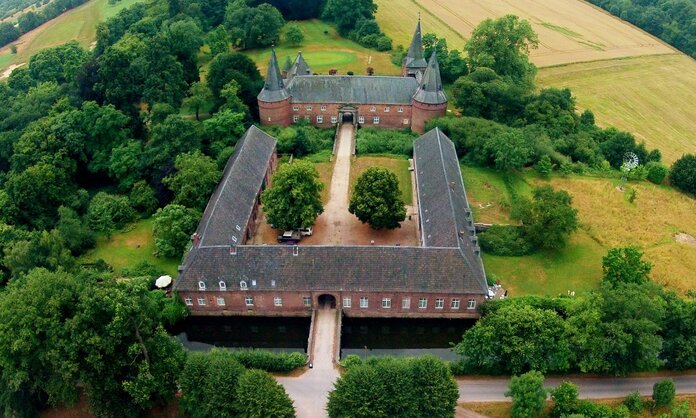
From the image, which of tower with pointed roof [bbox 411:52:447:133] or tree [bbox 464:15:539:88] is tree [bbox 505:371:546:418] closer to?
tower with pointed roof [bbox 411:52:447:133]

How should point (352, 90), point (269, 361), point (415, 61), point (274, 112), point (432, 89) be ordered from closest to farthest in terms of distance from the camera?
point (269, 361) < point (432, 89) < point (274, 112) < point (352, 90) < point (415, 61)

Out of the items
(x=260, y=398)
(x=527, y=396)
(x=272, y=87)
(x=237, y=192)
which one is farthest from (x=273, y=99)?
(x=527, y=396)

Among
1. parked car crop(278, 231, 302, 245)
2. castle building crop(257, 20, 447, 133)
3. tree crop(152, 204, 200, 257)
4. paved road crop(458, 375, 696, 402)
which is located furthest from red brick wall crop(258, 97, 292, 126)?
paved road crop(458, 375, 696, 402)

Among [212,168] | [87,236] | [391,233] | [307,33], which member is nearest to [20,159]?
[87,236]

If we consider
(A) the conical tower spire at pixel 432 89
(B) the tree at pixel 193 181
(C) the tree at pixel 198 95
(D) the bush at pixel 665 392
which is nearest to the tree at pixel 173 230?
(B) the tree at pixel 193 181

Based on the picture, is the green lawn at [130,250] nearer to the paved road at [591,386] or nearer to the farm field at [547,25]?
the paved road at [591,386]

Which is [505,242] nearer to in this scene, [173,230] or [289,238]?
[289,238]
